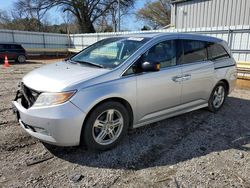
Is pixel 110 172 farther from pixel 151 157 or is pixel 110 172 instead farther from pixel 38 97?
pixel 38 97

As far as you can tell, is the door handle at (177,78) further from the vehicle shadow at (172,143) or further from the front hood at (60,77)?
the front hood at (60,77)

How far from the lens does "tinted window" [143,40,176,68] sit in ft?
12.5

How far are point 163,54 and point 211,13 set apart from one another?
437 inches

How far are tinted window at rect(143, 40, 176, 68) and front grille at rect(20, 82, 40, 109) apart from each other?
1.74 m

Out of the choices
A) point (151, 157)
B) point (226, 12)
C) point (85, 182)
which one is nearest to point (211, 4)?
point (226, 12)

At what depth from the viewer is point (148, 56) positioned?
148 inches

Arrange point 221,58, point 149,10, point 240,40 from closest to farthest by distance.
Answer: point 221,58, point 240,40, point 149,10

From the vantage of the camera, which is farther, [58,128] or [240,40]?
[240,40]

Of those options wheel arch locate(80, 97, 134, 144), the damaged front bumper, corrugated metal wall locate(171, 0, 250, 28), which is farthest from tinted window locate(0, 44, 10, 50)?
wheel arch locate(80, 97, 134, 144)

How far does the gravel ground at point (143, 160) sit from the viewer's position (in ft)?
9.12

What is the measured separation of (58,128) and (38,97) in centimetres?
50

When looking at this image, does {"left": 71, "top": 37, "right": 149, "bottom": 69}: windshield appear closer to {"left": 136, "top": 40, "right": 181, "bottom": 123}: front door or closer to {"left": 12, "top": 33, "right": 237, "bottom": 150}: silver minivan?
{"left": 12, "top": 33, "right": 237, "bottom": 150}: silver minivan

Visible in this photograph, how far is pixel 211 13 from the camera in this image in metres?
13.4

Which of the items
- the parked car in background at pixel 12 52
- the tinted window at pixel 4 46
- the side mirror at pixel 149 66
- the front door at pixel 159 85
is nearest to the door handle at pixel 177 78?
the front door at pixel 159 85
